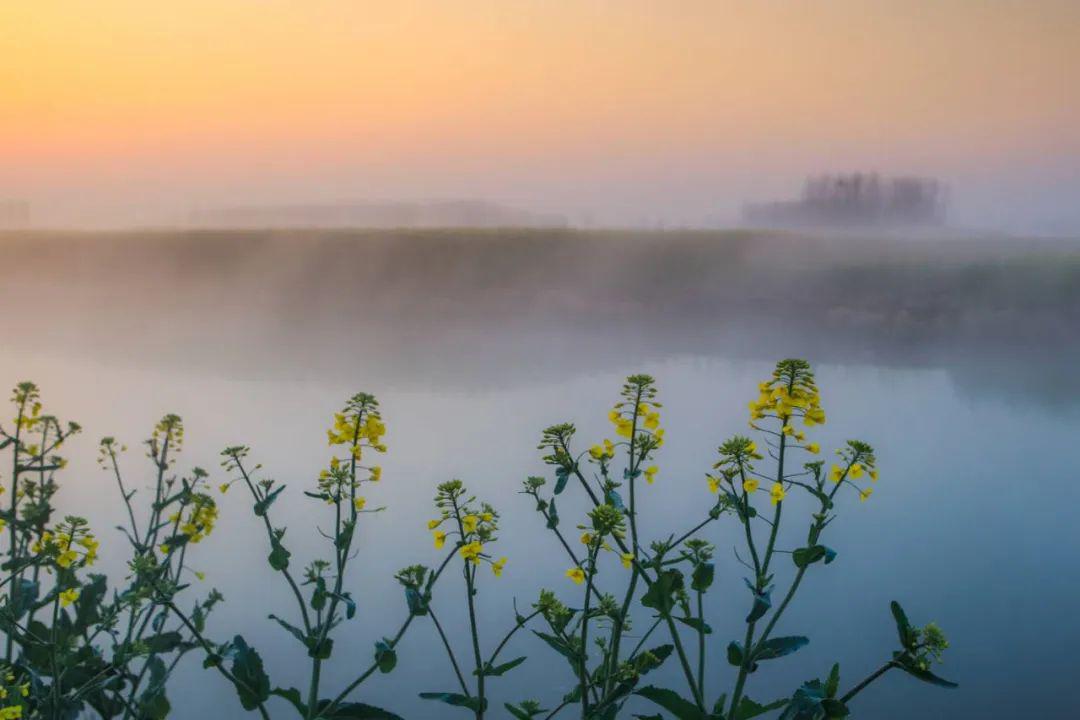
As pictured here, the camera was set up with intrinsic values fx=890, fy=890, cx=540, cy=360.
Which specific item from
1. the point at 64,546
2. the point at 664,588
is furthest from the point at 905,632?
the point at 64,546

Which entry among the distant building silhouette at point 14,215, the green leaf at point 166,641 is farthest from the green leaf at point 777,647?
the distant building silhouette at point 14,215

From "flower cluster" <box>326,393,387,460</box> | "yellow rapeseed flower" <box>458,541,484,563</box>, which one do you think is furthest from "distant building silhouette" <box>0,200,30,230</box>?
"yellow rapeseed flower" <box>458,541,484,563</box>

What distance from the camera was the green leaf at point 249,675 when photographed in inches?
43.1

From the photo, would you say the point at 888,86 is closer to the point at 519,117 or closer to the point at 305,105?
the point at 519,117

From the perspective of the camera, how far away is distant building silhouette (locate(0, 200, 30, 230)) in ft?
6.02

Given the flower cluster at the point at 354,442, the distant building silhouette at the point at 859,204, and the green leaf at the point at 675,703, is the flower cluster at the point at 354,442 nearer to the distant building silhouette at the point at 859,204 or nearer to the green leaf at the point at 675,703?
the green leaf at the point at 675,703

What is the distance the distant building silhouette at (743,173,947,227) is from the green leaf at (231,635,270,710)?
119 centimetres

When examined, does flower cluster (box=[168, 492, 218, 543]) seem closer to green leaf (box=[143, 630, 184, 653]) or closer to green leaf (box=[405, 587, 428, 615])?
green leaf (box=[143, 630, 184, 653])

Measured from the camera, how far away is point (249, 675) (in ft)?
3.65

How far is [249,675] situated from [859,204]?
135 centimetres

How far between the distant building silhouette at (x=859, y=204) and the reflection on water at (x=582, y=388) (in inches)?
2.0

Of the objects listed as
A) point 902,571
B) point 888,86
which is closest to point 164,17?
point 888,86

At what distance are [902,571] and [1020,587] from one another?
20 cm

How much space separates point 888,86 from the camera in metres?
1.66
